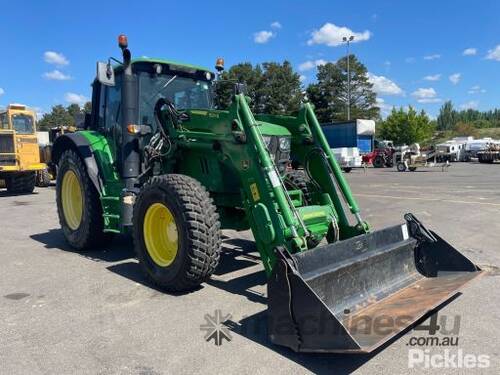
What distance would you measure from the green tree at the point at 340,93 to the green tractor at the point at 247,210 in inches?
2164

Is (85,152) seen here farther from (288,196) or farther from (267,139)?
(288,196)

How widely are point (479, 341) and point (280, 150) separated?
9.37ft

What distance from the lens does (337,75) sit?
62.7 m

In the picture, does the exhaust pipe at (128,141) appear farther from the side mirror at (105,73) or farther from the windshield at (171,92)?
the side mirror at (105,73)

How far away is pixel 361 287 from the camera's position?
428 cm

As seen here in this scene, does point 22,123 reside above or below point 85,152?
above

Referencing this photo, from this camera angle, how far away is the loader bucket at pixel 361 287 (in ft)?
11.2

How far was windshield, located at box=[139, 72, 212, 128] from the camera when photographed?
6.41 m

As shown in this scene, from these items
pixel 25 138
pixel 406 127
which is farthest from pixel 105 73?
pixel 406 127

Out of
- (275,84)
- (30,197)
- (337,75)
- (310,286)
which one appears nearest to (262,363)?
(310,286)

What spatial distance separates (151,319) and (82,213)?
313 centimetres

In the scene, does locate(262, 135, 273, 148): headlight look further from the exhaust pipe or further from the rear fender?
the rear fender

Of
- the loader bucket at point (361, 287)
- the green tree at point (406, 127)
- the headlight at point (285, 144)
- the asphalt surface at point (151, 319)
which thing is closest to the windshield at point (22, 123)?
the asphalt surface at point (151, 319)

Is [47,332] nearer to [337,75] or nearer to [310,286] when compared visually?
[310,286]
